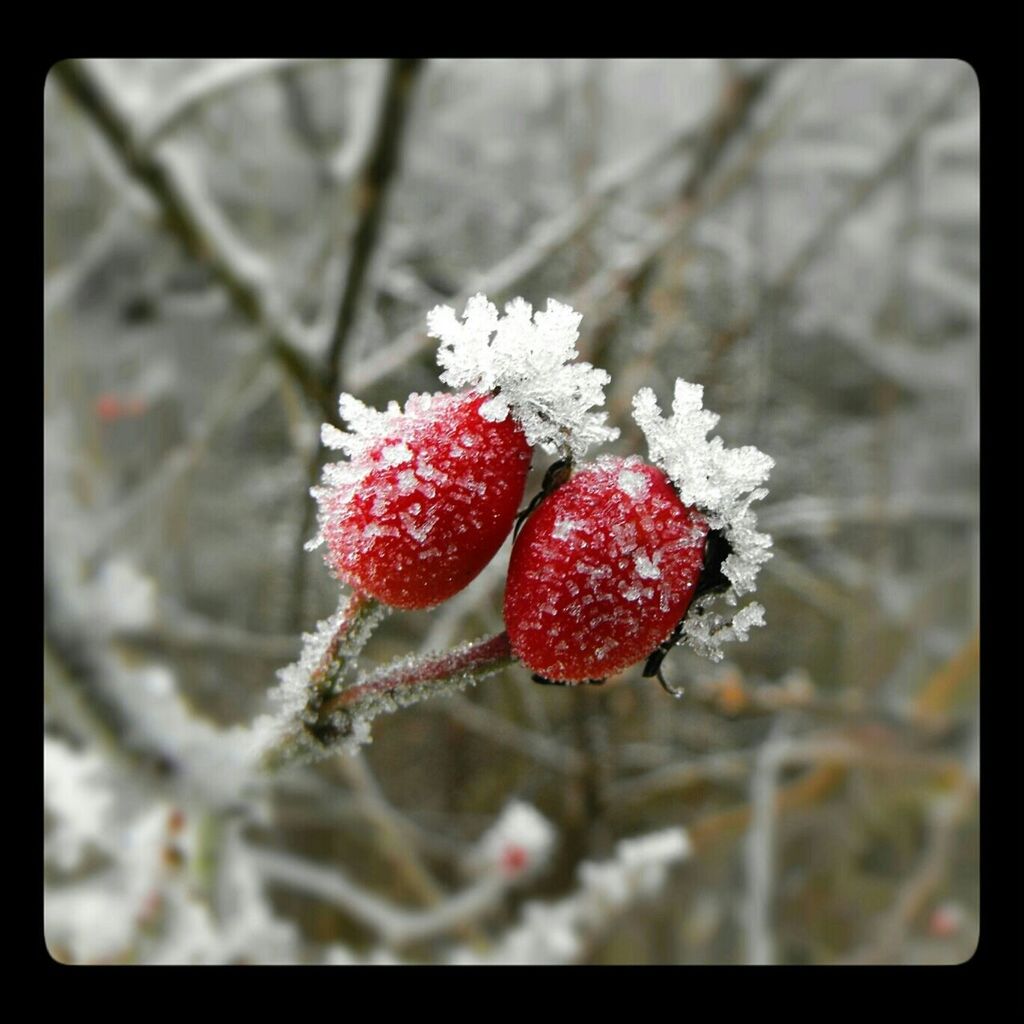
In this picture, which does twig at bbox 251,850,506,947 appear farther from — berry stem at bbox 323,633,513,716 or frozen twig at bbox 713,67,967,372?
berry stem at bbox 323,633,513,716

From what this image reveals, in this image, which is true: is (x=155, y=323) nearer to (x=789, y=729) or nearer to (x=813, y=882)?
(x=789, y=729)

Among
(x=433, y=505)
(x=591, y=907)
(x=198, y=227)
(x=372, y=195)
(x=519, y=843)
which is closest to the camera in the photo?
(x=433, y=505)

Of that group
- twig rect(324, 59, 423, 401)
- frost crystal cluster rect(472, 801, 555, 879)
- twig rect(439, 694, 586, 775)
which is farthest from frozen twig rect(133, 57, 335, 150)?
frost crystal cluster rect(472, 801, 555, 879)

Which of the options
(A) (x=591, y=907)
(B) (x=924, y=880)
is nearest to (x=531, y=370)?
(A) (x=591, y=907)

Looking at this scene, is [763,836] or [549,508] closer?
[549,508]

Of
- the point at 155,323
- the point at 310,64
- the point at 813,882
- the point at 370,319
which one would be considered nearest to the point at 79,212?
the point at 155,323

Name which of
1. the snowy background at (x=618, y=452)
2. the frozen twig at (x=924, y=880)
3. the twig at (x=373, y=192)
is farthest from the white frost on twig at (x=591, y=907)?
the twig at (x=373, y=192)

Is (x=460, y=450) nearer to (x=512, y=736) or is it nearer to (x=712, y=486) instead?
(x=712, y=486)
